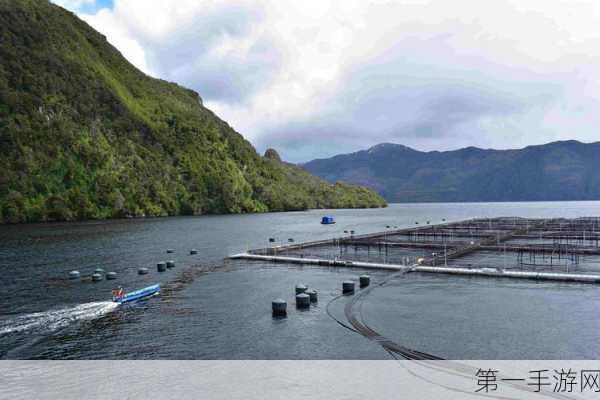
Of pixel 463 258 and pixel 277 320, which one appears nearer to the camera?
pixel 277 320

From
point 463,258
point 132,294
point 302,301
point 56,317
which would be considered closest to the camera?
point 56,317

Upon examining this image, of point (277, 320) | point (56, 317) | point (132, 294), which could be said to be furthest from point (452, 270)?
point (56, 317)

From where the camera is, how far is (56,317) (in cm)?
4378

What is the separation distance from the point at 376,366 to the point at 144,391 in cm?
1482

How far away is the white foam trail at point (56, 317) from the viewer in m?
40.3

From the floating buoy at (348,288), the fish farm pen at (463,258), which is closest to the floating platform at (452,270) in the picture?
the fish farm pen at (463,258)

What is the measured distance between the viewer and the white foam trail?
40312 mm

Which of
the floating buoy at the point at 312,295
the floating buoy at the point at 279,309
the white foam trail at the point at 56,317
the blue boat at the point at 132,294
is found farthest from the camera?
the floating buoy at the point at 312,295

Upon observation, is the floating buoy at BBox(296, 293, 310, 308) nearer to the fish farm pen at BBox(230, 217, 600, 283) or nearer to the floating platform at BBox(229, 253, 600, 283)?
the floating platform at BBox(229, 253, 600, 283)

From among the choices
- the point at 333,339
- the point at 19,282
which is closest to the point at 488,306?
the point at 333,339

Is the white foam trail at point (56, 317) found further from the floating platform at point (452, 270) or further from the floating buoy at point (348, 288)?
the floating platform at point (452, 270)

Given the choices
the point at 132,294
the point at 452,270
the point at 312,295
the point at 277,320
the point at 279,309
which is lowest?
the point at 277,320

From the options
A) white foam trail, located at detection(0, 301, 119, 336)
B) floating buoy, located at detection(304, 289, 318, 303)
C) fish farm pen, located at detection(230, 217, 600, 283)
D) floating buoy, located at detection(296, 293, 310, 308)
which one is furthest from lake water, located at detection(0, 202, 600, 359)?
fish farm pen, located at detection(230, 217, 600, 283)

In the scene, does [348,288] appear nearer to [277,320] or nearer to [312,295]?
[312,295]
